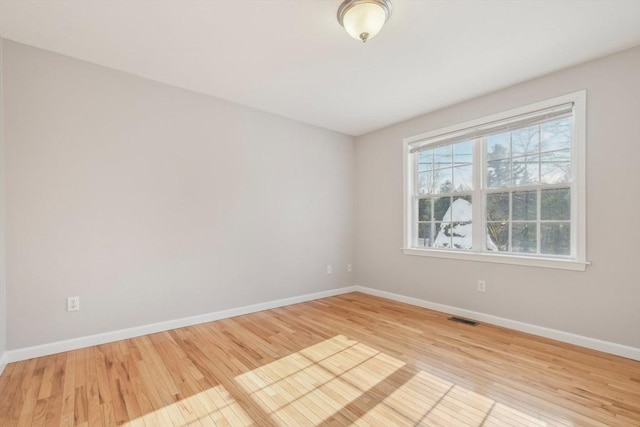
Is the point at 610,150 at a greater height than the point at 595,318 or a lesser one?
greater

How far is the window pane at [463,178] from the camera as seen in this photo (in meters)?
3.50

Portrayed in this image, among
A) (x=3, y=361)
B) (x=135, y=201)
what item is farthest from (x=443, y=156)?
(x=3, y=361)

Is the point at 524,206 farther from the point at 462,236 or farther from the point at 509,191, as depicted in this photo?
the point at 462,236

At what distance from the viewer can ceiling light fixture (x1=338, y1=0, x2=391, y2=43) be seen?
1.85 m

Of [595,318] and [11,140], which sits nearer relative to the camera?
[11,140]

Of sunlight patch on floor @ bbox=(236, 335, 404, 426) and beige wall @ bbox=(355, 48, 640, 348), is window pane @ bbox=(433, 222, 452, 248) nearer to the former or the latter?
A: beige wall @ bbox=(355, 48, 640, 348)

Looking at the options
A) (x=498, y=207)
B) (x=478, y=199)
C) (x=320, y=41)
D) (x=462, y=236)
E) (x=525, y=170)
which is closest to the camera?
(x=320, y=41)

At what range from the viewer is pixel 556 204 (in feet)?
9.31

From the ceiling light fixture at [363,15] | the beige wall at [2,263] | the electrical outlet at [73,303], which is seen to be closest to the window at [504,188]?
the ceiling light fixture at [363,15]

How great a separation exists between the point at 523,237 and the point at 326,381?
2.51 metres

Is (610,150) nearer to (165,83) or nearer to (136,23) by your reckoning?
(136,23)

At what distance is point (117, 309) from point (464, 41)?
12.7 ft

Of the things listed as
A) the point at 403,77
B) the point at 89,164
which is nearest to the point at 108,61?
the point at 89,164

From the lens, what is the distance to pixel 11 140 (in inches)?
92.2
